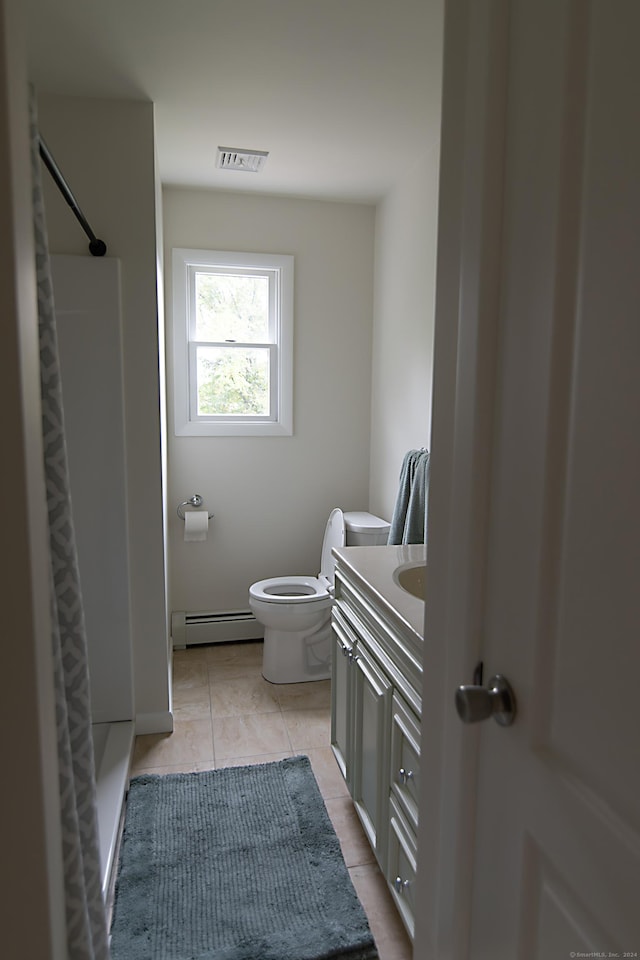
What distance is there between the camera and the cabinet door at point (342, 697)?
1.94 meters

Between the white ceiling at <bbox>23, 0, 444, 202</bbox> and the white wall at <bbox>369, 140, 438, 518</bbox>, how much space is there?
0.72 feet

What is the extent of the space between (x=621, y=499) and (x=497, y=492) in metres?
0.24

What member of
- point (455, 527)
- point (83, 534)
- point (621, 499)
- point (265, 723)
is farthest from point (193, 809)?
point (621, 499)

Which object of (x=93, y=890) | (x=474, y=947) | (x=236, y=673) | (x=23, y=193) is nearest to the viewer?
(x=23, y=193)

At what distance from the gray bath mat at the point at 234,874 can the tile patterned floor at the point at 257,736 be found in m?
0.06

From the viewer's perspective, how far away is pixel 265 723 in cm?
271

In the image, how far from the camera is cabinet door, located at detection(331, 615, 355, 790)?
1942mm

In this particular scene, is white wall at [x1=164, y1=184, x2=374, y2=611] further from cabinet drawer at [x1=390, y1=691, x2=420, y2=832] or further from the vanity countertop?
cabinet drawer at [x1=390, y1=691, x2=420, y2=832]

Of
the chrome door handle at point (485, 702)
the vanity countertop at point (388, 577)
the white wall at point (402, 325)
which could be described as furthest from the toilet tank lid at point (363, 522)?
the chrome door handle at point (485, 702)

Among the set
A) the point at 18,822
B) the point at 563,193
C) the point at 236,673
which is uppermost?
the point at 563,193

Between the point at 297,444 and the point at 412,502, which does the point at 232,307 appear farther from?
the point at 412,502

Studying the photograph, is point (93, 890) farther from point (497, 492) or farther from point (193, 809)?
point (193, 809)

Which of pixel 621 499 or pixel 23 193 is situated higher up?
pixel 23 193

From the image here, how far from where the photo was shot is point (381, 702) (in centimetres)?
159
